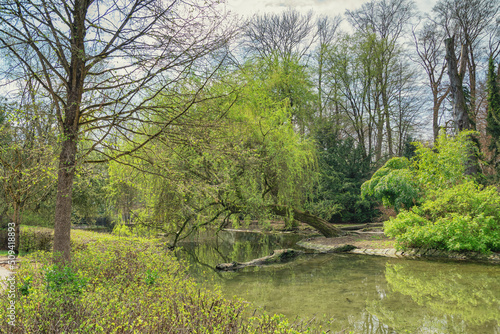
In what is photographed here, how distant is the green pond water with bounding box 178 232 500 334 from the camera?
488 centimetres

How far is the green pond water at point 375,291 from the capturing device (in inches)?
192

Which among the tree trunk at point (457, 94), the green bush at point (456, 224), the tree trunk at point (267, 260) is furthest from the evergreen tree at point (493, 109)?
the tree trunk at point (267, 260)

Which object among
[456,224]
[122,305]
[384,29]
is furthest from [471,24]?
[122,305]

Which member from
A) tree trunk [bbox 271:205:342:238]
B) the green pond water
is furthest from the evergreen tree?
Result: the green pond water

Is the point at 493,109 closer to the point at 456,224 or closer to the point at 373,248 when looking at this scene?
the point at 456,224

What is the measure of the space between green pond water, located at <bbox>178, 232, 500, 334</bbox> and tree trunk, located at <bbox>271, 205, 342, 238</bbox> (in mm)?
2207

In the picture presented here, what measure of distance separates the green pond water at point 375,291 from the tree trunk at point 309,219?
7.24ft

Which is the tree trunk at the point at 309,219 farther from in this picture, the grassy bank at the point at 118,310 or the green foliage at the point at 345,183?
the grassy bank at the point at 118,310

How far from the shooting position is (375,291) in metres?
6.64

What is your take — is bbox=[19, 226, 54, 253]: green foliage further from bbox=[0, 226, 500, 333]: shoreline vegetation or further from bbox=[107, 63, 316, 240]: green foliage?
bbox=[0, 226, 500, 333]: shoreline vegetation

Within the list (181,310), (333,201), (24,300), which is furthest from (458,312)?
(333,201)

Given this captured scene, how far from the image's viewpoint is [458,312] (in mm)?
5215

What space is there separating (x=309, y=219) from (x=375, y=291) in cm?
739

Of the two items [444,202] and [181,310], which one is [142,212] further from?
[444,202]
